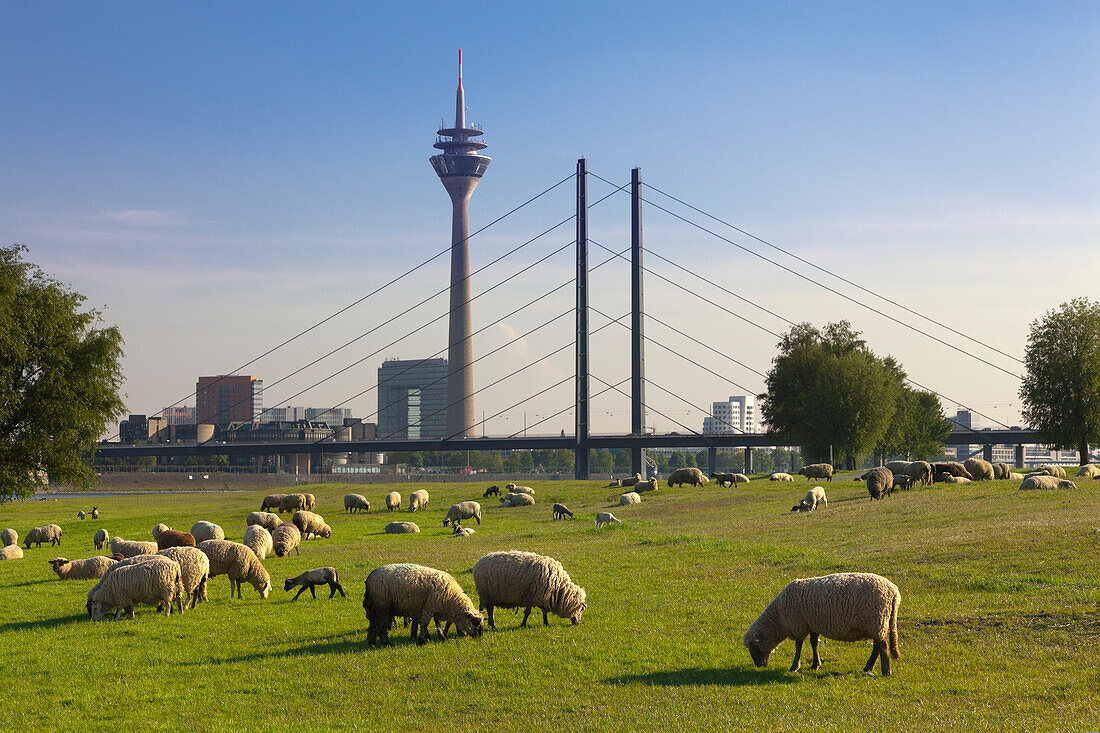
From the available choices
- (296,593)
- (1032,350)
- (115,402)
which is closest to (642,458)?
(1032,350)

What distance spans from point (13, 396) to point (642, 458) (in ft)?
270

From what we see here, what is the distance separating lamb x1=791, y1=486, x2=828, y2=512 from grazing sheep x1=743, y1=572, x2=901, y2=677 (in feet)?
81.4

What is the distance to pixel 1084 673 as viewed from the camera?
40.4ft

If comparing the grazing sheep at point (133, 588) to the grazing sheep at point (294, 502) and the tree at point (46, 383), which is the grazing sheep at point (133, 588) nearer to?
the tree at point (46, 383)

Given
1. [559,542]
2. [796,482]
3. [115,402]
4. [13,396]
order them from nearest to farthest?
[559,542], [13,396], [115,402], [796,482]

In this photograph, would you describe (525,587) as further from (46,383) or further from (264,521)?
(46,383)

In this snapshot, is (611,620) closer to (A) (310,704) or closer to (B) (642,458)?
(A) (310,704)

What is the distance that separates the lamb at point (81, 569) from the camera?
1013 inches

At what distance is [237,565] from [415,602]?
7472 millimetres

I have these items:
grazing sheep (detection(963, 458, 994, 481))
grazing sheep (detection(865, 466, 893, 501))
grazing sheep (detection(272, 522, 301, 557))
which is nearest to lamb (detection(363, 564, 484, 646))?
grazing sheep (detection(272, 522, 301, 557))

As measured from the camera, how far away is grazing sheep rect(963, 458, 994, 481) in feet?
153

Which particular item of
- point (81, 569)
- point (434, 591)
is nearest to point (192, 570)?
point (434, 591)

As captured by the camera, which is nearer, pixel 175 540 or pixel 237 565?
pixel 237 565

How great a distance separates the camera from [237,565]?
21812mm
